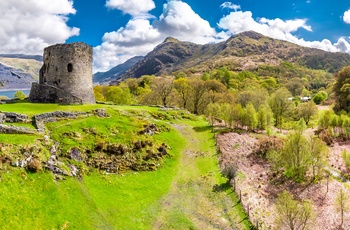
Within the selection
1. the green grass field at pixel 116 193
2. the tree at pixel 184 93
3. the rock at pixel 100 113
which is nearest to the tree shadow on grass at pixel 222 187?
the green grass field at pixel 116 193

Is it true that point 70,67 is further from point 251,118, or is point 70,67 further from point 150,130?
point 251,118

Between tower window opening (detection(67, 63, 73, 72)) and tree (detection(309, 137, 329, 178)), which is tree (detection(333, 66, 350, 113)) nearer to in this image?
tree (detection(309, 137, 329, 178))

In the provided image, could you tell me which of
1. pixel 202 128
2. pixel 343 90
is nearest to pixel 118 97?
pixel 202 128

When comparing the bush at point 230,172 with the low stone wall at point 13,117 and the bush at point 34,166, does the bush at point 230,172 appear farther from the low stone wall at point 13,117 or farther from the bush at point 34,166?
the low stone wall at point 13,117

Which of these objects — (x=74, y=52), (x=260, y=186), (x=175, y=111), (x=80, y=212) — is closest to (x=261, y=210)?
(x=260, y=186)

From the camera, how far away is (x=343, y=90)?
87.6 m

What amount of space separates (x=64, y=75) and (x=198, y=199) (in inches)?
1298

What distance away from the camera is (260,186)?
124 ft

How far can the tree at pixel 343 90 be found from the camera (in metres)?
87.4

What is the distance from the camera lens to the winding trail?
2816cm

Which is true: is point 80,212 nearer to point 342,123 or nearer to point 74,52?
point 74,52

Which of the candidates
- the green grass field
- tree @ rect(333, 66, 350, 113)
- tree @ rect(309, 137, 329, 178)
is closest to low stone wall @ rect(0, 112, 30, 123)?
the green grass field

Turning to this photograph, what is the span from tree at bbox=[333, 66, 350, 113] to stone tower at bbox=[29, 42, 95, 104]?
7749 centimetres

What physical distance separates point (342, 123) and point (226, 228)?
54135mm
